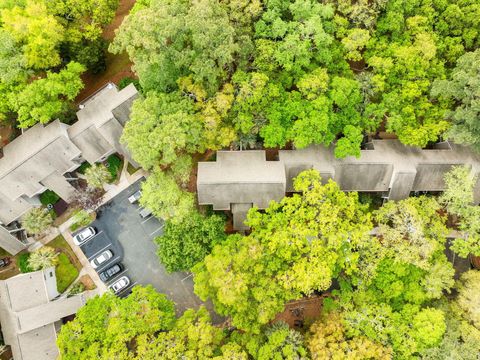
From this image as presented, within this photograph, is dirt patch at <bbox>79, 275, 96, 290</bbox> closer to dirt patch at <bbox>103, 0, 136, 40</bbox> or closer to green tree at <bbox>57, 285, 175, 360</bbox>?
green tree at <bbox>57, 285, 175, 360</bbox>

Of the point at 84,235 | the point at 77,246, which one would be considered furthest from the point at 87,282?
the point at 84,235


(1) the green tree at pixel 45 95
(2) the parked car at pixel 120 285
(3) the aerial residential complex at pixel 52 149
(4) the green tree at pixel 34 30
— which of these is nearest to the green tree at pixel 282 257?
(2) the parked car at pixel 120 285

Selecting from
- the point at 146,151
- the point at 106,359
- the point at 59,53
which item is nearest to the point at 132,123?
the point at 146,151

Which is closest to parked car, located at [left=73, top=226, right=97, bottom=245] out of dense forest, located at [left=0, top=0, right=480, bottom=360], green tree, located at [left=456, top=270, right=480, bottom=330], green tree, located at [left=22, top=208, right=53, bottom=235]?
green tree, located at [left=22, top=208, right=53, bottom=235]

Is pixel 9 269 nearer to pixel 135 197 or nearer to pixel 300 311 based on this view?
pixel 135 197

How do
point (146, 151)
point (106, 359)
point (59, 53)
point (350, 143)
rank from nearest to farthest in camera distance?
point (106, 359)
point (146, 151)
point (350, 143)
point (59, 53)

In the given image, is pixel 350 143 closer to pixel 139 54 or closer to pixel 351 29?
pixel 351 29
